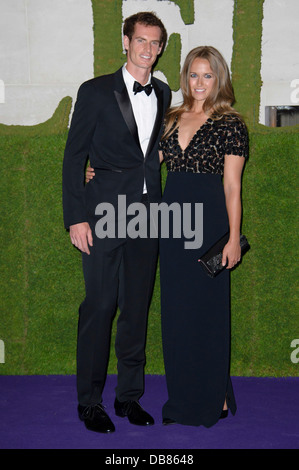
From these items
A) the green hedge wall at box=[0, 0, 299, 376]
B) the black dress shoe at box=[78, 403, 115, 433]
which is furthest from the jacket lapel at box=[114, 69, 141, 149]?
the black dress shoe at box=[78, 403, 115, 433]

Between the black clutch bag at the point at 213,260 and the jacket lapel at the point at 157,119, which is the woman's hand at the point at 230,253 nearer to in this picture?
the black clutch bag at the point at 213,260

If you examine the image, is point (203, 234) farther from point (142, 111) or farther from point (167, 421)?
point (167, 421)

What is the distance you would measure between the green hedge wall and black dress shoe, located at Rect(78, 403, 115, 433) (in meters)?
1.01

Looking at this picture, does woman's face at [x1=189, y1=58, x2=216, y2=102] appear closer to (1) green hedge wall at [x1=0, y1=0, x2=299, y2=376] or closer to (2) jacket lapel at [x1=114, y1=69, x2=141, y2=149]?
(2) jacket lapel at [x1=114, y1=69, x2=141, y2=149]

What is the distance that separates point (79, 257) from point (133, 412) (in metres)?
1.36

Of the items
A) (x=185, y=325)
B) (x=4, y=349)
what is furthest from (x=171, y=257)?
(x=4, y=349)

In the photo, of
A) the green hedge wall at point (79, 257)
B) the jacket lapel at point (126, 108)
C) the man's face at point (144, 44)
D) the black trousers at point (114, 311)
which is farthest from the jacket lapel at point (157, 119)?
the green hedge wall at point (79, 257)

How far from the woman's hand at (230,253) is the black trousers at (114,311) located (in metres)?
0.47

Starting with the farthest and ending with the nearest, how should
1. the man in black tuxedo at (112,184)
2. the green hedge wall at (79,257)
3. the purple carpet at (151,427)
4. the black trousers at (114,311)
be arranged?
the green hedge wall at (79,257) → the black trousers at (114,311) → the man in black tuxedo at (112,184) → the purple carpet at (151,427)

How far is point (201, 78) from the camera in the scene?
3482mm

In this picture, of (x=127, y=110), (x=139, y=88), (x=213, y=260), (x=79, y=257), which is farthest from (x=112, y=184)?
(x=79, y=257)

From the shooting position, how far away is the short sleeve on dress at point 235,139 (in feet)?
11.3

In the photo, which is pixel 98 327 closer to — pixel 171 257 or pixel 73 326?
pixel 171 257

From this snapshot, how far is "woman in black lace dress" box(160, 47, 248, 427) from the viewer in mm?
3473
